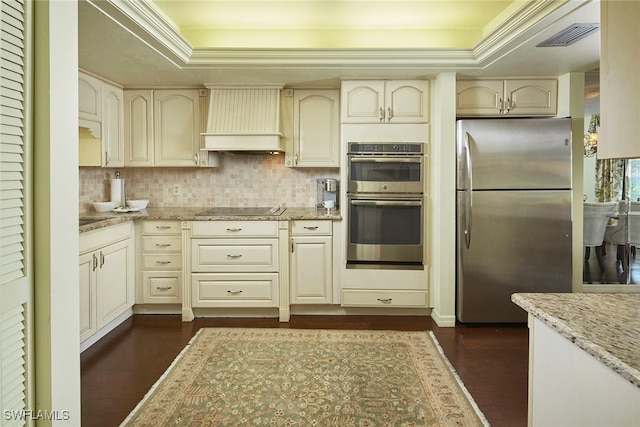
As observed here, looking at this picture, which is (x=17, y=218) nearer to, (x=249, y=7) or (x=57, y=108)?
(x=57, y=108)

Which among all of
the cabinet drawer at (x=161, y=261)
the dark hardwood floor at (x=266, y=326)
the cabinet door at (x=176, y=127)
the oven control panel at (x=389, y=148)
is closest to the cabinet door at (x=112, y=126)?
the cabinet door at (x=176, y=127)

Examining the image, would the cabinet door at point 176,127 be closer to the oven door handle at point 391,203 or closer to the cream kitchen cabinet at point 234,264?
the cream kitchen cabinet at point 234,264

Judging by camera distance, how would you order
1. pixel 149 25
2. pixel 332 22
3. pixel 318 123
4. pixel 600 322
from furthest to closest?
pixel 318 123
pixel 332 22
pixel 149 25
pixel 600 322

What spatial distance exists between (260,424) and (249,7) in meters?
2.65

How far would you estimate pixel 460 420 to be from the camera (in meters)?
2.02

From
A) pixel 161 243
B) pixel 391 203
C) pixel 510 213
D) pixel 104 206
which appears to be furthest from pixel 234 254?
pixel 510 213

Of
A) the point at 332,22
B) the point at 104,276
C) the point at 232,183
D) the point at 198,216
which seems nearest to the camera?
the point at 104,276

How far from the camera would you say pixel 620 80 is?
2.51ft

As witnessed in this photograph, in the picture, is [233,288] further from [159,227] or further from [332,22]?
[332,22]

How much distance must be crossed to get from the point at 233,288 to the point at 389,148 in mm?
1772

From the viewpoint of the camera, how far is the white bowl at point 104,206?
365 centimetres

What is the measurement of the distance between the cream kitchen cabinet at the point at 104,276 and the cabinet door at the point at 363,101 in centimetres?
207

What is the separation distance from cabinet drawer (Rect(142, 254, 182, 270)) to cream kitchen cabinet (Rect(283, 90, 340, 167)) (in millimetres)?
1308

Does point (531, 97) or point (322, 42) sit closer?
point (322, 42)
